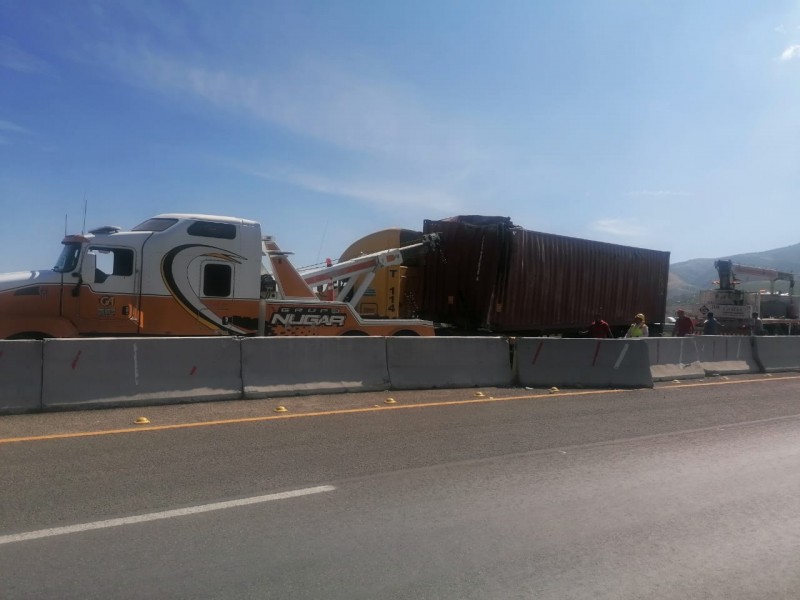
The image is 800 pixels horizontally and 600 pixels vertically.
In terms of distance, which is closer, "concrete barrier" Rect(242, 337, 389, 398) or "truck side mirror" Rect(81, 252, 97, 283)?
"concrete barrier" Rect(242, 337, 389, 398)

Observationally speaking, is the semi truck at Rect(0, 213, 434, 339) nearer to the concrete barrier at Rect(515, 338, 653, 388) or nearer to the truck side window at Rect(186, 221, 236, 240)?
the truck side window at Rect(186, 221, 236, 240)

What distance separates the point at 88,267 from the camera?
1179cm

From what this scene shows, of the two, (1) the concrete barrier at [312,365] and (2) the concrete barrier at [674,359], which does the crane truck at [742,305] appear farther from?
(1) the concrete barrier at [312,365]

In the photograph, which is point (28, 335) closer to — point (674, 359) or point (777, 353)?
point (674, 359)

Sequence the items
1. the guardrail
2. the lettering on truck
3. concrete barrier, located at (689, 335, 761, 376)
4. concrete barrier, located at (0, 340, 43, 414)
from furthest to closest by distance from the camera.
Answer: concrete barrier, located at (689, 335, 761, 376) < the lettering on truck < the guardrail < concrete barrier, located at (0, 340, 43, 414)

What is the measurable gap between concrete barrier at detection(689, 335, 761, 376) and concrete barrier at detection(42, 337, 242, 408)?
11.1 meters

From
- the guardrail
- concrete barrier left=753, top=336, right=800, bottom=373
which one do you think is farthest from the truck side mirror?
concrete barrier left=753, top=336, right=800, bottom=373

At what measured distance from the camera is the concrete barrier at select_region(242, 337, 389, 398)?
33.8ft

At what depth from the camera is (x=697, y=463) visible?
7.10 metres

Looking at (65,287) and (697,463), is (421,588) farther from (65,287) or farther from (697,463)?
(65,287)

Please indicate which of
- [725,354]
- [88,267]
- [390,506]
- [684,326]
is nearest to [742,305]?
[684,326]

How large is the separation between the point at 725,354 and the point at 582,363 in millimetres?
5718

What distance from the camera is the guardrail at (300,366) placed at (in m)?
8.88

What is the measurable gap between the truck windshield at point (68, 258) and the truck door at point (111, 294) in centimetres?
16
